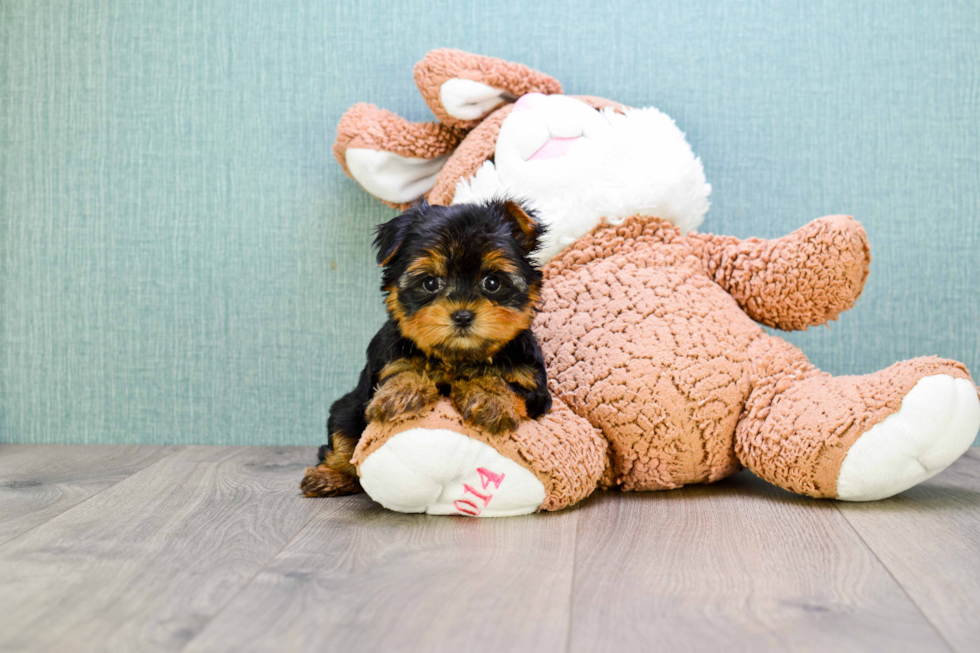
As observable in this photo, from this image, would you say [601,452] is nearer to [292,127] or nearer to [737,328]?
[737,328]

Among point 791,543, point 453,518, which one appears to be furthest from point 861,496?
point 453,518

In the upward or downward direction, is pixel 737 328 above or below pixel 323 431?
above

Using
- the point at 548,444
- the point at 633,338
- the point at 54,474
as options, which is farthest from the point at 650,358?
the point at 54,474

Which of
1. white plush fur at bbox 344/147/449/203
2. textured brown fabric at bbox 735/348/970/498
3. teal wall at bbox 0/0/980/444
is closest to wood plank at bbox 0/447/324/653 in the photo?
teal wall at bbox 0/0/980/444

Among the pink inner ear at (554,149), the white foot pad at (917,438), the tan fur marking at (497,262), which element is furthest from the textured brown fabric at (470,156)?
the white foot pad at (917,438)

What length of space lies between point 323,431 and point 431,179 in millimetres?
925

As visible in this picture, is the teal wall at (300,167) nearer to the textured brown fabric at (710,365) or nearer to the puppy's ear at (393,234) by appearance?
the textured brown fabric at (710,365)

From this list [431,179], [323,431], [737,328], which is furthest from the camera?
[323,431]

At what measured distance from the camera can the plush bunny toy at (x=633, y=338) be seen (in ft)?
5.49

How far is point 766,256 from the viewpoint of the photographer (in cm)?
203

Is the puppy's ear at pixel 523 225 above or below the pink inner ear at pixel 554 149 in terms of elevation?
below

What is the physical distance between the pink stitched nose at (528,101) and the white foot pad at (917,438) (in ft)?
3.94

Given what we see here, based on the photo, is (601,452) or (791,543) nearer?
(791,543)

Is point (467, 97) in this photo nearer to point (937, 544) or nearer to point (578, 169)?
point (578, 169)
